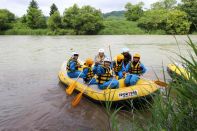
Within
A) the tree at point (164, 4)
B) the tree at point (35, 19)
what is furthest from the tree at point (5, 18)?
the tree at point (164, 4)

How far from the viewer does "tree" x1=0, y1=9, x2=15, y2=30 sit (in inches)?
1766

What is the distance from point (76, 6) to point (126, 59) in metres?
36.8

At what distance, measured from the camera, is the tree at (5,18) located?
44.8 metres

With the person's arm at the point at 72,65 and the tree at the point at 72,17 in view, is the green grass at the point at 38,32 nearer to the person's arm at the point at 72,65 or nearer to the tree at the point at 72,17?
the tree at the point at 72,17

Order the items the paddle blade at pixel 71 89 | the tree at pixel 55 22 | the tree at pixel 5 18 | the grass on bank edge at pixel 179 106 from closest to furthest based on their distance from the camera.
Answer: the grass on bank edge at pixel 179 106
the paddle blade at pixel 71 89
the tree at pixel 55 22
the tree at pixel 5 18

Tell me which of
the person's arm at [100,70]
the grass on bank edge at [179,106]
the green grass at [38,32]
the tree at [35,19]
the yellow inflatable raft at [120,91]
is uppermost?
the grass on bank edge at [179,106]

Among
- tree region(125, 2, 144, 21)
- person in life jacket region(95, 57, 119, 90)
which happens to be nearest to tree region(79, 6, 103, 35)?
tree region(125, 2, 144, 21)

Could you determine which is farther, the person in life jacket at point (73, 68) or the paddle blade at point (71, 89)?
the person in life jacket at point (73, 68)

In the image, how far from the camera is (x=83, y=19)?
138 feet

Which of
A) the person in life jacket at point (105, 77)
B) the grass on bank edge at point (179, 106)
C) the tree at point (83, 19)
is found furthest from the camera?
the tree at point (83, 19)

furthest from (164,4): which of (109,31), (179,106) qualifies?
(179,106)

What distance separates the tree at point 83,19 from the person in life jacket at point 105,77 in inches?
1316

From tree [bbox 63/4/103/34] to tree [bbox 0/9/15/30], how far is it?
8.93 m

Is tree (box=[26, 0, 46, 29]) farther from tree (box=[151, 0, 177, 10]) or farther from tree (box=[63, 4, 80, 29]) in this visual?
tree (box=[151, 0, 177, 10])
